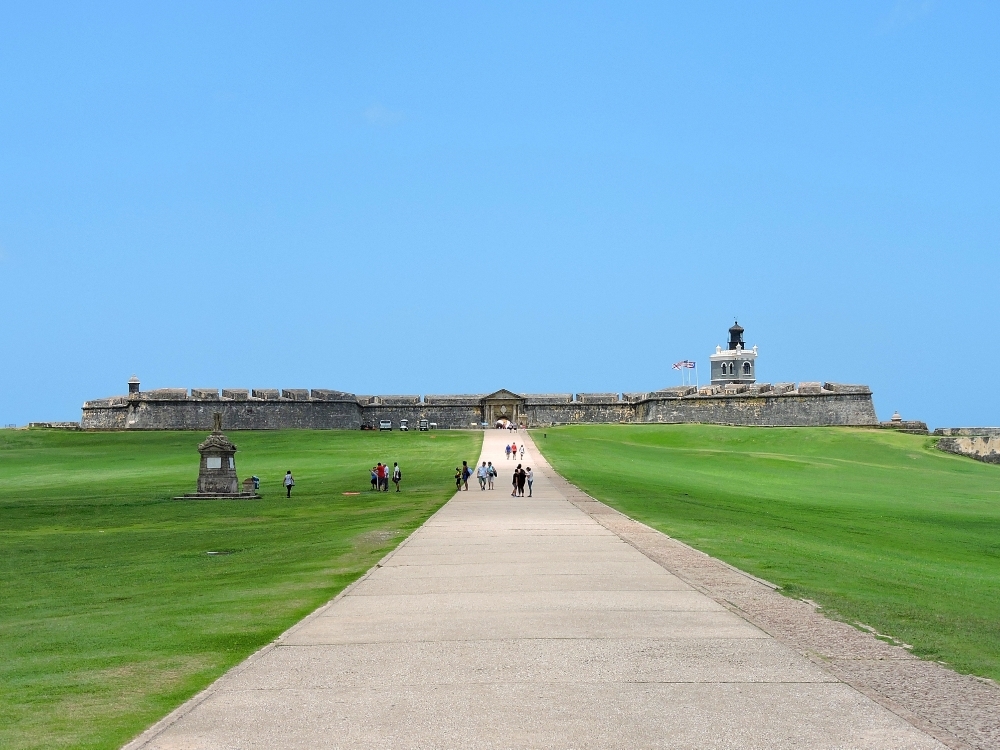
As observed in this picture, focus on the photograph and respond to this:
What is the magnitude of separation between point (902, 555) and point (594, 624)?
11806mm

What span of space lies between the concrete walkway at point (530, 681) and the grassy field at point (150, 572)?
680 millimetres

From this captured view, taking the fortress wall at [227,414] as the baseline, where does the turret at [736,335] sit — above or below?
above

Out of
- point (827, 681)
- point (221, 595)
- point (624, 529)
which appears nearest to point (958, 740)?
point (827, 681)

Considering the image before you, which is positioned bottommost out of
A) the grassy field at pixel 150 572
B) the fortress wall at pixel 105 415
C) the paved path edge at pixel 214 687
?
the grassy field at pixel 150 572

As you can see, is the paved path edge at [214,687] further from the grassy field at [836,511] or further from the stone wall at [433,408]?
the stone wall at [433,408]

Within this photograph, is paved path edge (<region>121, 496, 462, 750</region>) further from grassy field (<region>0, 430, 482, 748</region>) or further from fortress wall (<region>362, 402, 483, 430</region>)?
fortress wall (<region>362, 402, 483, 430</region>)

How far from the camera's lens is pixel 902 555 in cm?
1923

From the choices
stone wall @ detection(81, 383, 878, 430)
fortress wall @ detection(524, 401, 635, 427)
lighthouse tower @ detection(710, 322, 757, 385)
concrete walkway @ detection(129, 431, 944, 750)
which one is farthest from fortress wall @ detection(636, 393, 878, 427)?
concrete walkway @ detection(129, 431, 944, 750)

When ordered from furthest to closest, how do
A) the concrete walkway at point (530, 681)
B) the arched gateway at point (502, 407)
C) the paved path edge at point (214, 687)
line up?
1. the arched gateway at point (502, 407)
2. the paved path edge at point (214, 687)
3. the concrete walkway at point (530, 681)

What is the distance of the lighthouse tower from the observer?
85688 mm

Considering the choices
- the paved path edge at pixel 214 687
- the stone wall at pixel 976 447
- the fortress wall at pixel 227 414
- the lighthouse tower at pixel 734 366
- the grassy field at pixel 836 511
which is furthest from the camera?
the lighthouse tower at pixel 734 366

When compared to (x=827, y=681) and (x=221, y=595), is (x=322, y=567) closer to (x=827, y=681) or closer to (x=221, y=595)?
(x=221, y=595)

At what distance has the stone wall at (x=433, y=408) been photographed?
214ft

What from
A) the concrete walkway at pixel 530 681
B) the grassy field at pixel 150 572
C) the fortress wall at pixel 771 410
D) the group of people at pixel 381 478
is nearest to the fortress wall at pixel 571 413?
the fortress wall at pixel 771 410
